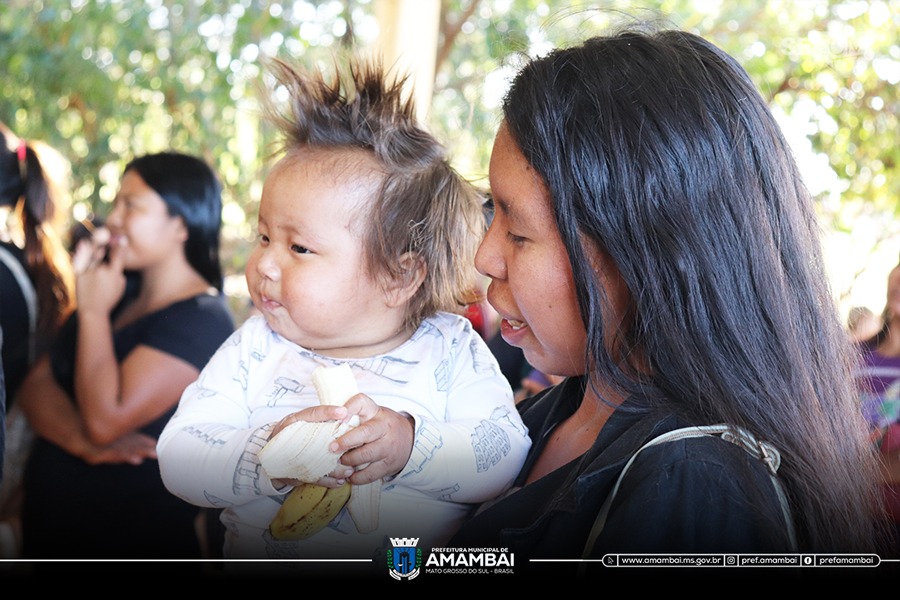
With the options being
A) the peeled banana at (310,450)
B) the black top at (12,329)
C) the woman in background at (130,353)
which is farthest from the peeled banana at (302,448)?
the black top at (12,329)

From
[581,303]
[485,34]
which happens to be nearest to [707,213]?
[581,303]

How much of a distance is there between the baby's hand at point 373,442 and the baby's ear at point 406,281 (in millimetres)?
182

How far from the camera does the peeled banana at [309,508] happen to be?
31.3 inches

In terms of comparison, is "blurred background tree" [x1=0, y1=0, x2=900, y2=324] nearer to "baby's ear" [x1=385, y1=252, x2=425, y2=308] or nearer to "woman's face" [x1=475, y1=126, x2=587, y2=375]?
"baby's ear" [x1=385, y1=252, x2=425, y2=308]

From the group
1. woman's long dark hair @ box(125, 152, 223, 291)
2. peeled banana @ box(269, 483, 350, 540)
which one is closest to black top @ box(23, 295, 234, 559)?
woman's long dark hair @ box(125, 152, 223, 291)

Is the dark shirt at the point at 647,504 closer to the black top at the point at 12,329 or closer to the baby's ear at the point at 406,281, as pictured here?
the baby's ear at the point at 406,281

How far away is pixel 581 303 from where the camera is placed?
2.46 feet

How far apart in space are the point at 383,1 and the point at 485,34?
0.95m

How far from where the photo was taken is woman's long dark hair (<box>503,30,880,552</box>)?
695mm

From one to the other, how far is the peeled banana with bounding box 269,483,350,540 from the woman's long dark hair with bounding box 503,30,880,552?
298 mm

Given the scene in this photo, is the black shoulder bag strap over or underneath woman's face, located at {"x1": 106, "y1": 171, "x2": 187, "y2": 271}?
underneath

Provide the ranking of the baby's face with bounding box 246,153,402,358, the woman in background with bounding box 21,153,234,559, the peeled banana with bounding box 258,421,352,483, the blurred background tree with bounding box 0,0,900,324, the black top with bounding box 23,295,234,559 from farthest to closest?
the blurred background tree with bounding box 0,0,900,324
the woman in background with bounding box 21,153,234,559
the black top with bounding box 23,295,234,559
the baby's face with bounding box 246,153,402,358
the peeled banana with bounding box 258,421,352,483

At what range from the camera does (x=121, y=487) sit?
1315mm

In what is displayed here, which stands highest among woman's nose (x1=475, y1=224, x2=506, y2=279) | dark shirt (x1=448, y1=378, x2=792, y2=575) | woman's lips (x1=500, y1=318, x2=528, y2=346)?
woman's nose (x1=475, y1=224, x2=506, y2=279)
